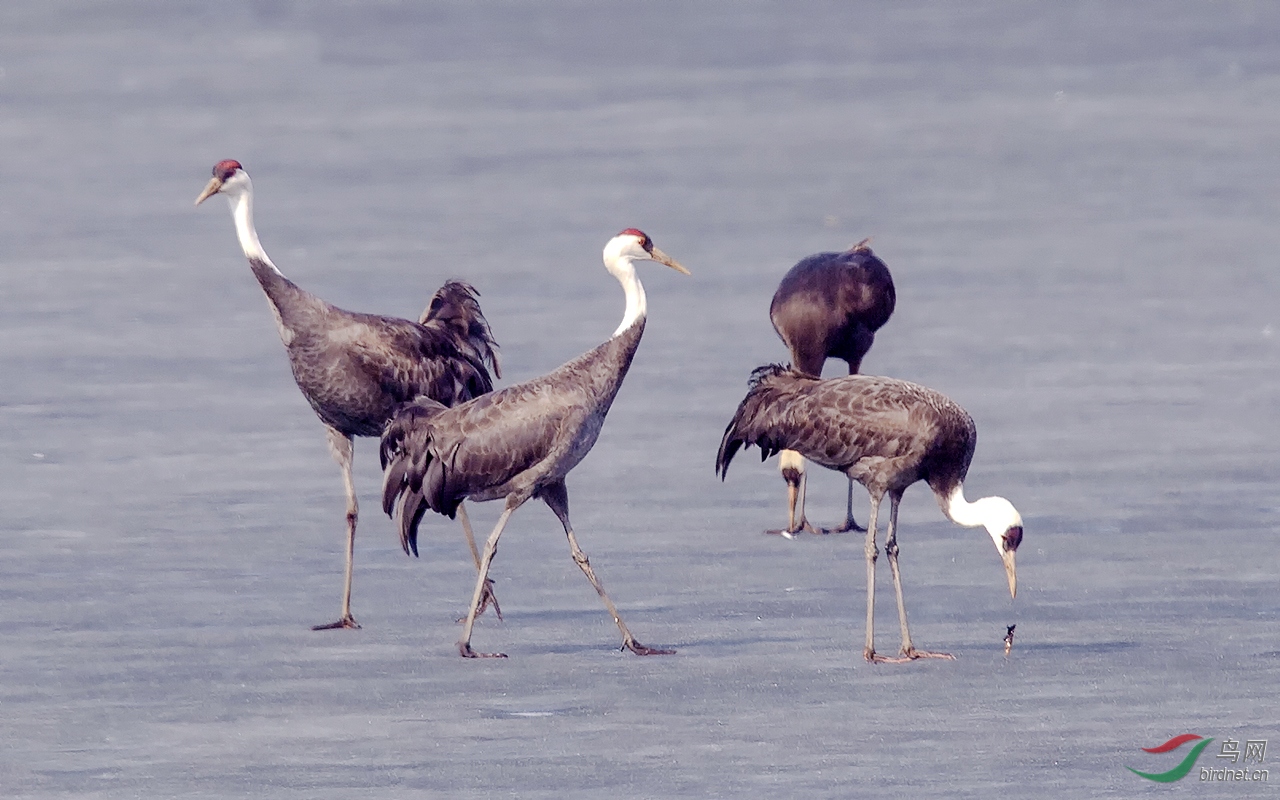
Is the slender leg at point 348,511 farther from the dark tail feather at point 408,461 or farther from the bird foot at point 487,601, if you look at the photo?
the bird foot at point 487,601

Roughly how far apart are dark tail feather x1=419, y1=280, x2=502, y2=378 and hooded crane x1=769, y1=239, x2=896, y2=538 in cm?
175

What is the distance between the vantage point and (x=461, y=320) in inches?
417

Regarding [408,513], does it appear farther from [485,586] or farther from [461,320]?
[461,320]

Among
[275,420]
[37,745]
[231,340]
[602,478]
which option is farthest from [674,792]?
[231,340]

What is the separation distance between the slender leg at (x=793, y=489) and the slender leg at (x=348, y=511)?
1832mm

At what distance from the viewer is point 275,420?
12969mm

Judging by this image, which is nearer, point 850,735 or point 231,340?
point 850,735

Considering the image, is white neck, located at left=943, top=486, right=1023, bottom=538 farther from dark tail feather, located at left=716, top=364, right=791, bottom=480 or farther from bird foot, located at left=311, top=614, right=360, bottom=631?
bird foot, located at left=311, top=614, right=360, bottom=631

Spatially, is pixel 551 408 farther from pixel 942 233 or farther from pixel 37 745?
pixel 942 233

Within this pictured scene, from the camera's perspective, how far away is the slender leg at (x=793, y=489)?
1080 centimetres

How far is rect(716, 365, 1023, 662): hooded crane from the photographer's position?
354 inches

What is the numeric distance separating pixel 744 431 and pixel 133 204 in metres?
11.4

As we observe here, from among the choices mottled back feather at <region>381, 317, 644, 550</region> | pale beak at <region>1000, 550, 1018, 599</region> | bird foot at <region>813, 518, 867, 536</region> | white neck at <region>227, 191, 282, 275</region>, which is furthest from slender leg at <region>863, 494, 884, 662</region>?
white neck at <region>227, 191, 282, 275</region>

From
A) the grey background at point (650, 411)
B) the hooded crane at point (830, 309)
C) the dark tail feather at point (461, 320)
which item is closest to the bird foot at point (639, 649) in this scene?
the grey background at point (650, 411)
